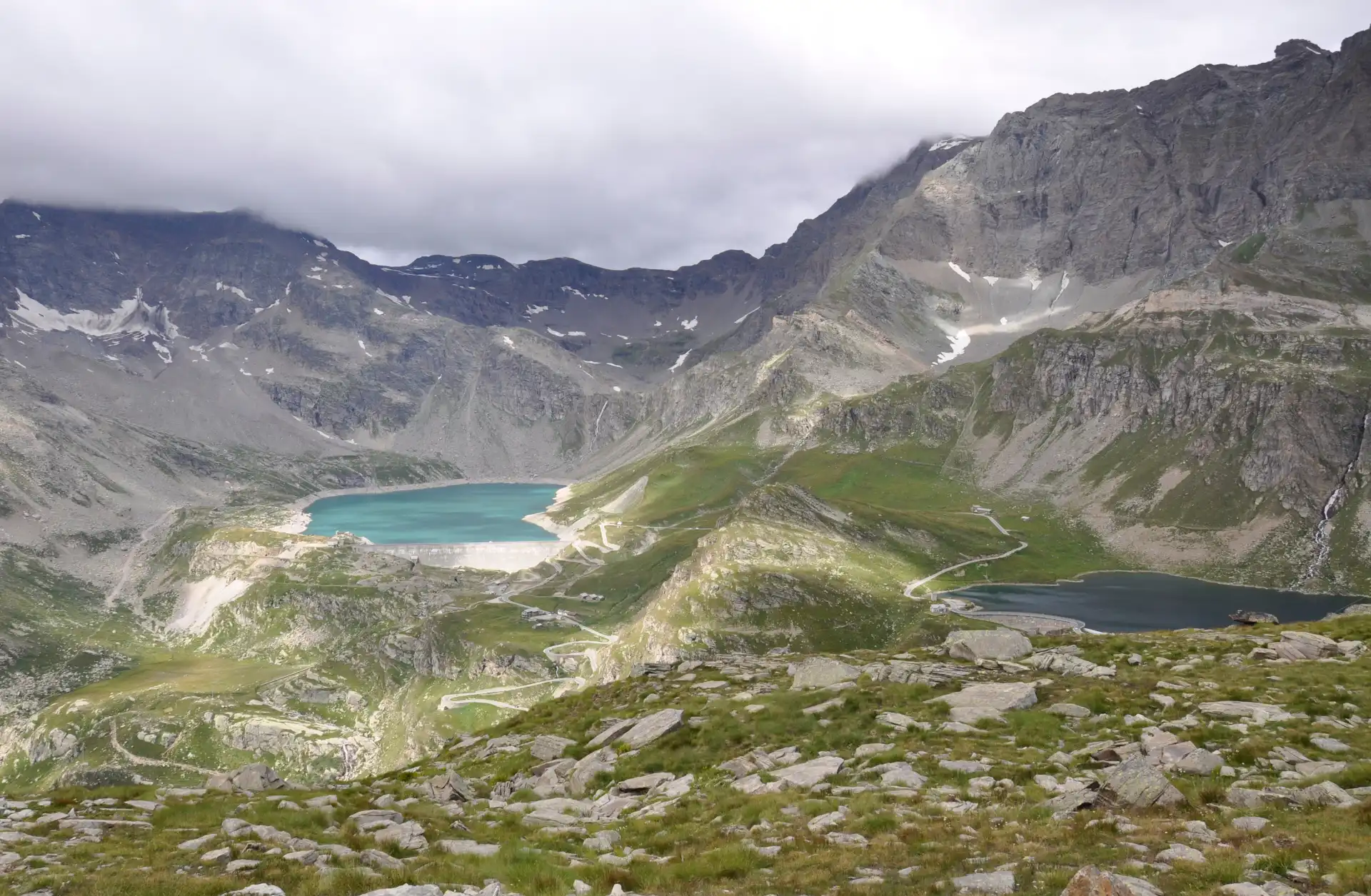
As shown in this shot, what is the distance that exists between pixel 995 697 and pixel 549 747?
19.5m

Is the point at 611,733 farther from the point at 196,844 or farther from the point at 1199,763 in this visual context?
the point at 1199,763

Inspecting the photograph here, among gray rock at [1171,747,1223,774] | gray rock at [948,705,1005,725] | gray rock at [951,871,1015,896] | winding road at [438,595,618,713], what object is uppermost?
gray rock at [951,871,1015,896]

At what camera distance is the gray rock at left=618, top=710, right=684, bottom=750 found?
1270 inches

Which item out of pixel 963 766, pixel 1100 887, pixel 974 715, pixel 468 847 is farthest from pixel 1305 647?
pixel 468 847

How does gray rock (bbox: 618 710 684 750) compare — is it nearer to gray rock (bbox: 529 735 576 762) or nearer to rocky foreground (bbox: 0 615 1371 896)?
rocky foreground (bbox: 0 615 1371 896)

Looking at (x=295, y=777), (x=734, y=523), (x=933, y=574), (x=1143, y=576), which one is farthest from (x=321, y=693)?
(x=1143, y=576)

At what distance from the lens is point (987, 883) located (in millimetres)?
14867

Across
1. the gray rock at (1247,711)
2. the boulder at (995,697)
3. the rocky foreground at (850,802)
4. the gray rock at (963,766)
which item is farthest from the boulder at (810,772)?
the gray rock at (1247,711)

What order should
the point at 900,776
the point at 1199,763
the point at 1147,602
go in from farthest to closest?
1. the point at 1147,602
2. the point at 900,776
3. the point at 1199,763

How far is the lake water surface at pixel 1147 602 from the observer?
151000 millimetres

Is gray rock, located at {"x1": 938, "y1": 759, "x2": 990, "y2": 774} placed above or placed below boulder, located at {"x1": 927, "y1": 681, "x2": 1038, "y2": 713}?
above

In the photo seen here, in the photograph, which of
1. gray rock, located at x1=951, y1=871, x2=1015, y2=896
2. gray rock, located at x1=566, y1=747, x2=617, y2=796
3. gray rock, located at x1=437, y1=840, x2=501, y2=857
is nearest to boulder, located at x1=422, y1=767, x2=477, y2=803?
gray rock, located at x1=566, y1=747, x2=617, y2=796

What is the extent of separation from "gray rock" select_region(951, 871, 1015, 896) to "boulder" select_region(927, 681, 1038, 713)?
17.3m

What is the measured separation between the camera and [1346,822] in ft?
53.8
